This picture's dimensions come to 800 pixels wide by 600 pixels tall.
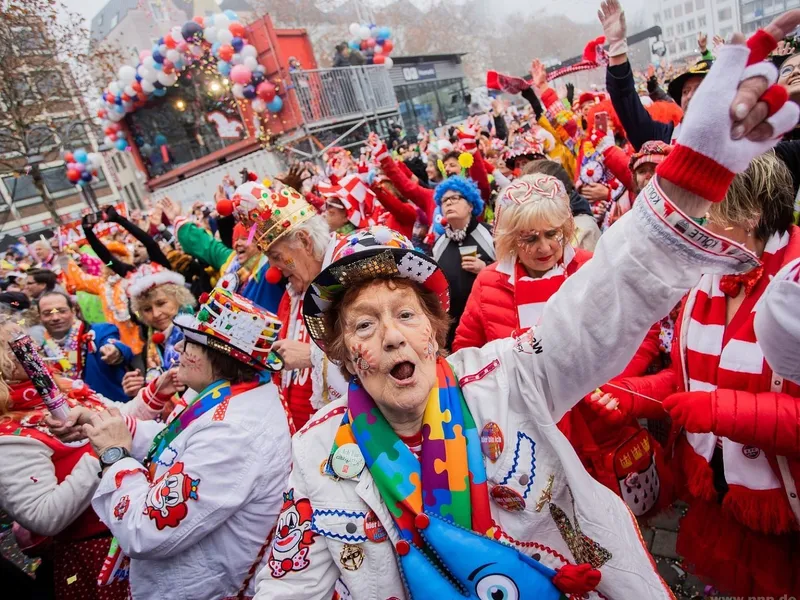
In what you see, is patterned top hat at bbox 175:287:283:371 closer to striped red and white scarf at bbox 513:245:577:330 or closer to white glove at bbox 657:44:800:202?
striped red and white scarf at bbox 513:245:577:330

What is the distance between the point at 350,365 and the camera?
61.3 inches

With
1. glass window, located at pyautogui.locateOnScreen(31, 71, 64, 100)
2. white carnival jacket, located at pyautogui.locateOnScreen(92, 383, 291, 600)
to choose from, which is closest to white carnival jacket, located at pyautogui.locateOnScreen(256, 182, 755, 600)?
white carnival jacket, located at pyautogui.locateOnScreen(92, 383, 291, 600)

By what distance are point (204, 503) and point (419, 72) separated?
27993mm

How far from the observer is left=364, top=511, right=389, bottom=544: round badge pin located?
→ 126 centimetres

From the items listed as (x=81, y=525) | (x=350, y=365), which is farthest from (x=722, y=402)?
(x=81, y=525)

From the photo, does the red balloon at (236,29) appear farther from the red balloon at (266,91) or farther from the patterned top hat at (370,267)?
the patterned top hat at (370,267)

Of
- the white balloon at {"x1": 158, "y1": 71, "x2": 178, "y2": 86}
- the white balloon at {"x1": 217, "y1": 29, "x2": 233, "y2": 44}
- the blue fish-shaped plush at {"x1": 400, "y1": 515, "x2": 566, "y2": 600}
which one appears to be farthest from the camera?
the white balloon at {"x1": 158, "y1": 71, "x2": 178, "y2": 86}

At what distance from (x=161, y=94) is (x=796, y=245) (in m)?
20.5

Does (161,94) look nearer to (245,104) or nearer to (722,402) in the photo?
(245,104)

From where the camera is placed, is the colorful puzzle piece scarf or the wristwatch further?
the wristwatch

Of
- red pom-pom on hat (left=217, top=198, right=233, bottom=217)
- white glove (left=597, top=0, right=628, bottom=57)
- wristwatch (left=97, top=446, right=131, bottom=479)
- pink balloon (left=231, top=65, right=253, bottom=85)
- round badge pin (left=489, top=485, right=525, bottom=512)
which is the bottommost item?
round badge pin (left=489, top=485, right=525, bottom=512)

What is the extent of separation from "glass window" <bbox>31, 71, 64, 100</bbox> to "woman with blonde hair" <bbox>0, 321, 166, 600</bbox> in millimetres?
13623

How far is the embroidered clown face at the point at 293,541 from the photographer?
1293 millimetres

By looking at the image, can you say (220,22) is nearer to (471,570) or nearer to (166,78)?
(166,78)
